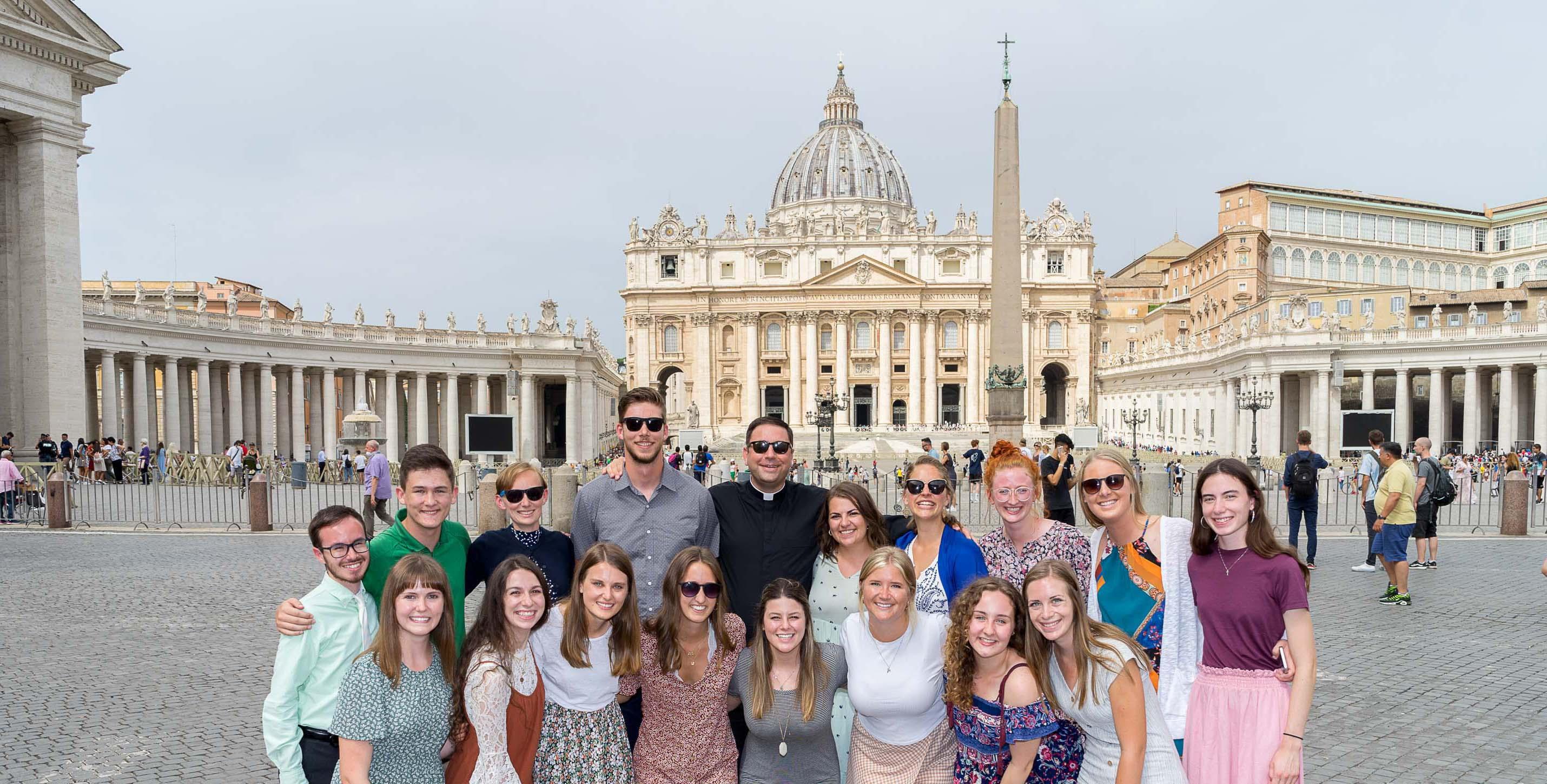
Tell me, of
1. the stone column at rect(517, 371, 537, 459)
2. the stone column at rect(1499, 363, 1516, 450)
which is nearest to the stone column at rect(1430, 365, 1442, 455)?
the stone column at rect(1499, 363, 1516, 450)

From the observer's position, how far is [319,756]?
3.70 m

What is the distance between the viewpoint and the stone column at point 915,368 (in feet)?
244

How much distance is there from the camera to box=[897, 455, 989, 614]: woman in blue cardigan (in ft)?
13.9

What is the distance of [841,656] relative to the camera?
157 inches

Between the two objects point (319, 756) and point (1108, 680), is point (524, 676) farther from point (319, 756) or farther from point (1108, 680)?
point (1108, 680)

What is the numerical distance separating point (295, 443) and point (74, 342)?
1918 cm

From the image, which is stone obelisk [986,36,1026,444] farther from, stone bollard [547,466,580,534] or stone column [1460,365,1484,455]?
stone column [1460,365,1484,455]

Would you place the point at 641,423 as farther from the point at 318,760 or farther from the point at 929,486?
the point at 318,760

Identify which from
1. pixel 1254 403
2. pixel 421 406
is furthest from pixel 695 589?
pixel 421 406

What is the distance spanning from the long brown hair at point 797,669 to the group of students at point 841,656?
0.01 meters

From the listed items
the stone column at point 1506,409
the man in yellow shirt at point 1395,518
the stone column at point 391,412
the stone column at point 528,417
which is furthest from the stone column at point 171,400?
the stone column at point 1506,409

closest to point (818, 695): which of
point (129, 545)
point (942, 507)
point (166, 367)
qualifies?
point (942, 507)

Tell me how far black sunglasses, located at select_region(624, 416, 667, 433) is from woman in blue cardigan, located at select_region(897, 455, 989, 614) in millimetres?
1241

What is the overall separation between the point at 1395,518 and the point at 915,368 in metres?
64.1
